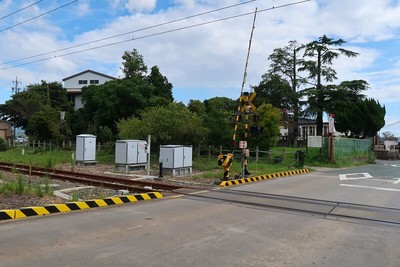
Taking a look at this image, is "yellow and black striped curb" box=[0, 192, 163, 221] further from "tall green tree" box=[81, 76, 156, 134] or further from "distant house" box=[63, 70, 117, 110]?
"distant house" box=[63, 70, 117, 110]

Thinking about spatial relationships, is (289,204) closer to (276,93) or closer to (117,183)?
(117,183)

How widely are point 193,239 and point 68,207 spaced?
12.5ft

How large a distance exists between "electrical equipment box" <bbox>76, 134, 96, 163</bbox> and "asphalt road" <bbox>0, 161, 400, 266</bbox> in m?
14.1

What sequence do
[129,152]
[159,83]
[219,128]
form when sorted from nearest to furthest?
A: [129,152] → [219,128] → [159,83]

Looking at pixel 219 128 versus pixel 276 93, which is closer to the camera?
pixel 219 128

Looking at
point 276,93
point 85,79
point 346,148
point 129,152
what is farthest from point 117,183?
point 85,79

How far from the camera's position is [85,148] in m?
23.2

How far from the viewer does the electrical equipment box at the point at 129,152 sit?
20344 mm

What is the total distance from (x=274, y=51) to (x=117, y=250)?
55.9 metres

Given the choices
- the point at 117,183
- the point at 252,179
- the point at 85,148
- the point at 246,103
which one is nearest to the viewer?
the point at 117,183

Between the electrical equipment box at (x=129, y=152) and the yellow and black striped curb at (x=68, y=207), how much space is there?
29.5 ft

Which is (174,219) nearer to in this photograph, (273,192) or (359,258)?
(359,258)

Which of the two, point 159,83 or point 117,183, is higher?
point 159,83

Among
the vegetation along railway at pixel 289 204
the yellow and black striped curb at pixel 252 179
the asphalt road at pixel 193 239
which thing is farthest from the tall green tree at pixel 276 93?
the asphalt road at pixel 193 239
